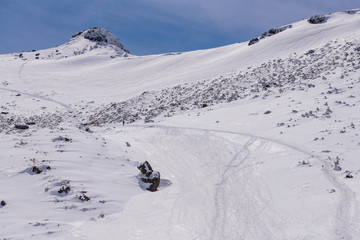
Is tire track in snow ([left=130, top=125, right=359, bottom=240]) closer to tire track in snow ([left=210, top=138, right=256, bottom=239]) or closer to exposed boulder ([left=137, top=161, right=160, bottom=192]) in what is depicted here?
tire track in snow ([left=210, top=138, right=256, bottom=239])

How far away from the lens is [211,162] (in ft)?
45.1

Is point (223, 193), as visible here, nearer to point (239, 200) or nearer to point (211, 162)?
point (239, 200)

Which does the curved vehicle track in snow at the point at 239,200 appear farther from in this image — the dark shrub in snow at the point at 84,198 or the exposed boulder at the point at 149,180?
the dark shrub in snow at the point at 84,198

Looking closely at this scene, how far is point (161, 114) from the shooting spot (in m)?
29.2

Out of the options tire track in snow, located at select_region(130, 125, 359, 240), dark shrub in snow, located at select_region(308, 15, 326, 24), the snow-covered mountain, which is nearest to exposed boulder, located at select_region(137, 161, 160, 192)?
the snow-covered mountain

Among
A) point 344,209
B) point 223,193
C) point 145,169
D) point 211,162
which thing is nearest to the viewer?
point 344,209

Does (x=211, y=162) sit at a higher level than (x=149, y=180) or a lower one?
lower

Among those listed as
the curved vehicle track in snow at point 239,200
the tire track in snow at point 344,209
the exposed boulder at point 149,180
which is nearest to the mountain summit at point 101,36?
the curved vehicle track in snow at point 239,200

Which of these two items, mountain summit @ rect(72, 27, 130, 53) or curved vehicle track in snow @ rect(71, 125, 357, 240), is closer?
curved vehicle track in snow @ rect(71, 125, 357, 240)

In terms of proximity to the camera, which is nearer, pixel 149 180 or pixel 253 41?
pixel 149 180

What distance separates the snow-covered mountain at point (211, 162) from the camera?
775cm

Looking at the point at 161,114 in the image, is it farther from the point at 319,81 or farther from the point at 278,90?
the point at 319,81

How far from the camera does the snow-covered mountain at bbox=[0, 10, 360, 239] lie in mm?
7754

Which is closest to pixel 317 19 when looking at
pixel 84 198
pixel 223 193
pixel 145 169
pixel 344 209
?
pixel 145 169
